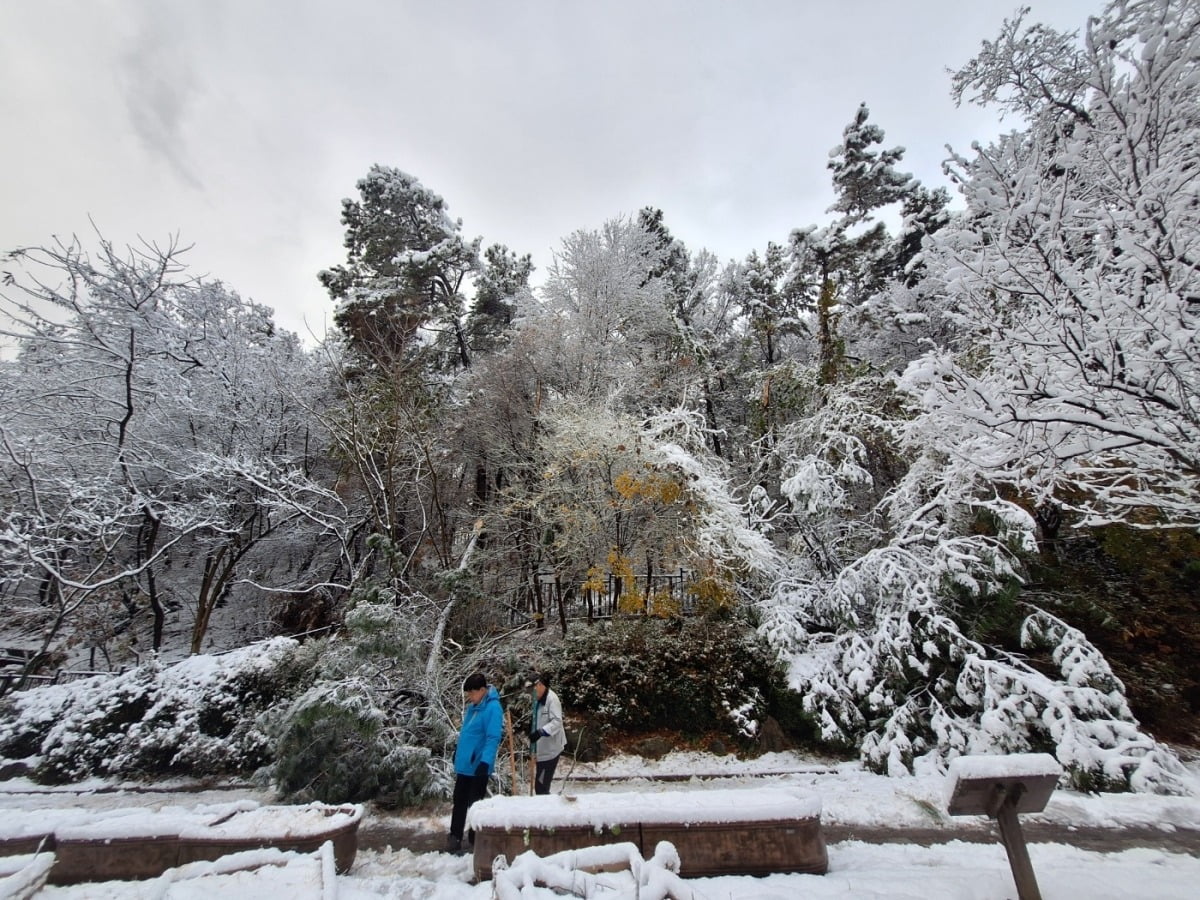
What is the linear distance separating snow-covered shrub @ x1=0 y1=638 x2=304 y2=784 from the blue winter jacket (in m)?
3.85

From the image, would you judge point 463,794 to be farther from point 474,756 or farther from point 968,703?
point 968,703

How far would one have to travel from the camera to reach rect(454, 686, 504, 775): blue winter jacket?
4.51 metres

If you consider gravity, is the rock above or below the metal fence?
below

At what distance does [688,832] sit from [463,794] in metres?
2.13

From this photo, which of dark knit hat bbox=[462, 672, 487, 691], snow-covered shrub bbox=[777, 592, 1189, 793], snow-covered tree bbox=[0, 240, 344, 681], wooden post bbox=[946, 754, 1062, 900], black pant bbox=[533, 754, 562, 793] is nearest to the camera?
wooden post bbox=[946, 754, 1062, 900]

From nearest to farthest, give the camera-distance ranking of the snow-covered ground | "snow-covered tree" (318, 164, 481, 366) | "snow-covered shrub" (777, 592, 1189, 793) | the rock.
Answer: the snow-covered ground, "snow-covered shrub" (777, 592, 1189, 793), the rock, "snow-covered tree" (318, 164, 481, 366)

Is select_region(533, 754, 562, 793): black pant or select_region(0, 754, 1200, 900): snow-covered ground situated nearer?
select_region(0, 754, 1200, 900): snow-covered ground

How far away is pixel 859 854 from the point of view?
4.07 meters

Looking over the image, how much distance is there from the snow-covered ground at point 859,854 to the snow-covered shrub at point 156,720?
433 millimetres

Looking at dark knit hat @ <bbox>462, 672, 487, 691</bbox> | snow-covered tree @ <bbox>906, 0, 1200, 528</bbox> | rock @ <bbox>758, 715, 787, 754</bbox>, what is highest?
snow-covered tree @ <bbox>906, 0, 1200, 528</bbox>

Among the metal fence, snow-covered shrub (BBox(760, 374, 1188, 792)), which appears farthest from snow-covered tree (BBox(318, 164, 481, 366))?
snow-covered shrub (BBox(760, 374, 1188, 792))

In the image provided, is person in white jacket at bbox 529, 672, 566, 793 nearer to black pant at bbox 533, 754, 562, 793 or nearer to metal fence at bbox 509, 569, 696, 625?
black pant at bbox 533, 754, 562, 793

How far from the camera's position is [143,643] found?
12320 mm

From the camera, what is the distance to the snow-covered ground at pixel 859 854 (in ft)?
10.6
